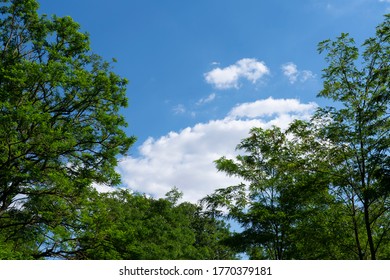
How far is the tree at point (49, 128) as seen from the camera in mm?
16797

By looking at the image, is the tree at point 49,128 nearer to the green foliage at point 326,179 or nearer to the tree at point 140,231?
the tree at point 140,231

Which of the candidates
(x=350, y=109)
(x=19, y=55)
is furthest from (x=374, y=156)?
(x=19, y=55)

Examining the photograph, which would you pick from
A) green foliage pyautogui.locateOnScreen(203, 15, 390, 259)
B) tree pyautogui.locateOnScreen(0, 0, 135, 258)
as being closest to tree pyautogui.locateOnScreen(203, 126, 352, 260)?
green foliage pyautogui.locateOnScreen(203, 15, 390, 259)

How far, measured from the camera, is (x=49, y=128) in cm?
1662

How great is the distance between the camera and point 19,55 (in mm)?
20094

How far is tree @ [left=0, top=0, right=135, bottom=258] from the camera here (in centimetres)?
1680

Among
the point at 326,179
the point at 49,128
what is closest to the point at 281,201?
the point at 326,179

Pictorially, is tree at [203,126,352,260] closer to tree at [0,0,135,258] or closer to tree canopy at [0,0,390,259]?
tree canopy at [0,0,390,259]

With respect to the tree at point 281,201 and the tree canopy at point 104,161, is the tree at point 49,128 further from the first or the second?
the tree at point 281,201

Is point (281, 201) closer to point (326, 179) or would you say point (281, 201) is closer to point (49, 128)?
point (326, 179)

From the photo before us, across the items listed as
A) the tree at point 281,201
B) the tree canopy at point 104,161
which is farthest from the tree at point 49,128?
the tree at point 281,201

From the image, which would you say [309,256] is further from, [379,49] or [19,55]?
[19,55]

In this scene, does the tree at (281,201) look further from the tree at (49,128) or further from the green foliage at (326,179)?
the tree at (49,128)

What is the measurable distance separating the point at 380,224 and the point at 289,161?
6.38m
